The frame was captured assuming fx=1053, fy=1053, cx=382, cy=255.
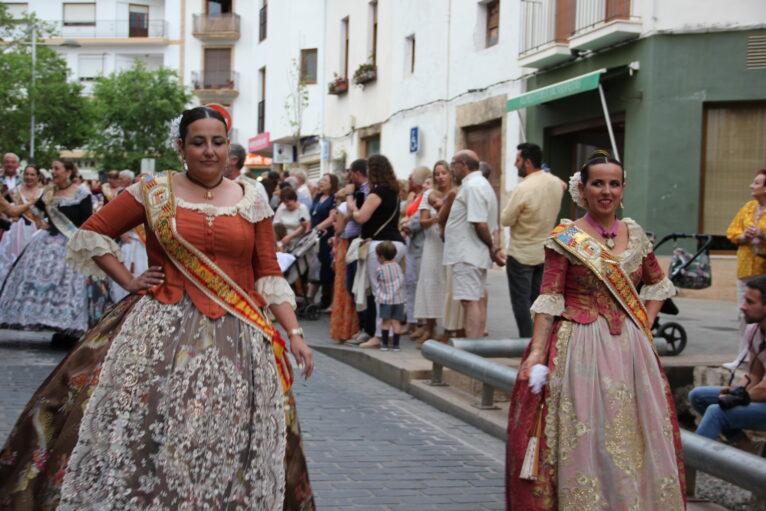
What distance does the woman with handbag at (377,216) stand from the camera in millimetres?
10289

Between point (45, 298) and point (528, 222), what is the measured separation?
Answer: 4684 mm

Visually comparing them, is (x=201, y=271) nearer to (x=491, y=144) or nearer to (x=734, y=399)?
(x=734, y=399)

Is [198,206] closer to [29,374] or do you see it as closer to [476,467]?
[476,467]

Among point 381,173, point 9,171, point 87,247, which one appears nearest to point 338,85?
point 9,171

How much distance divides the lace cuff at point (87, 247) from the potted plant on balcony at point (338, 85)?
81.7ft

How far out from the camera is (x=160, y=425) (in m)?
3.81

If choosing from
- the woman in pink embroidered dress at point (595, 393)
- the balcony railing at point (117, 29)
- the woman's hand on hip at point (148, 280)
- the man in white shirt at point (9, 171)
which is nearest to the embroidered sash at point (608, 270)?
the woman in pink embroidered dress at point (595, 393)

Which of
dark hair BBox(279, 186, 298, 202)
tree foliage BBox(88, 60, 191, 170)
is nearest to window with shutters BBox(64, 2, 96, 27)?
tree foliage BBox(88, 60, 191, 170)

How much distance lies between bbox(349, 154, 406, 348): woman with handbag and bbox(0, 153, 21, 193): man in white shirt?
5.05 meters

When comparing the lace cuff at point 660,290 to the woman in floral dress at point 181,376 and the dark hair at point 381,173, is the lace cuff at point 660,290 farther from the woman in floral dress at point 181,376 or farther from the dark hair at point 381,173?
the dark hair at point 381,173

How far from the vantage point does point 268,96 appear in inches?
1489

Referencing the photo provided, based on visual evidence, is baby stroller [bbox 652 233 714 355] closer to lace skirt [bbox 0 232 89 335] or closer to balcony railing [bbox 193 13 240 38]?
lace skirt [bbox 0 232 89 335]

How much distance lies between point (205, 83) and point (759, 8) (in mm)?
38188

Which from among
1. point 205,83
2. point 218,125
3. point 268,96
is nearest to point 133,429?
point 218,125
